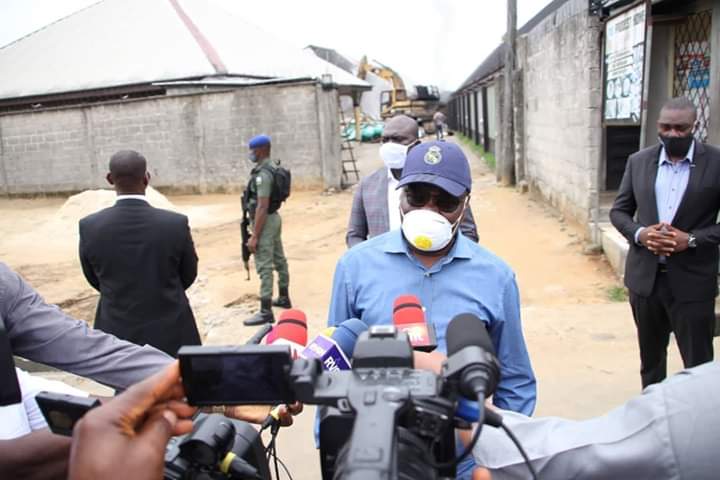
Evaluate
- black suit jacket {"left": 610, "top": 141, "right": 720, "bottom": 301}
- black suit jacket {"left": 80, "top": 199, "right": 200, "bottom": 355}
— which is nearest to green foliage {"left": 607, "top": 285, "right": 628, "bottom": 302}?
black suit jacket {"left": 610, "top": 141, "right": 720, "bottom": 301}

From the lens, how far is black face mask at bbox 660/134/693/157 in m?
3.41

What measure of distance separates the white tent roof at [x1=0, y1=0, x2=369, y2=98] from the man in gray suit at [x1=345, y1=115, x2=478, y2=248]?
1596 cm

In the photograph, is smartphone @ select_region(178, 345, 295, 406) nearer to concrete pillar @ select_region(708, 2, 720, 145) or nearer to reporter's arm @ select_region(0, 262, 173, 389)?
reporter's arm @ select_region(0, 262, 173, 389)

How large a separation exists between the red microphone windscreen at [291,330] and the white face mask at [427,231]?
571 millimetres

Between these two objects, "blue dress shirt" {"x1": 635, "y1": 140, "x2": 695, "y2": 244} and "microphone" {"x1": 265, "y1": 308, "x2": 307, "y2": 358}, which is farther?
"blue dress shirt" {"x1": 635, "y1": 140, "x2": 695, "y2": 244}

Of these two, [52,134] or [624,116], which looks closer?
[624,116]

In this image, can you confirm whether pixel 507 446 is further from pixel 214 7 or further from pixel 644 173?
pixel 214 7

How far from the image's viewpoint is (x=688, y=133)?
3.40 meters

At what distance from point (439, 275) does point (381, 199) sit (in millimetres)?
1917

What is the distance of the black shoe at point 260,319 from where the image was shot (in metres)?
6.07

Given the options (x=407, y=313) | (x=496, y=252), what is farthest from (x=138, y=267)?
(x=496, y=252)

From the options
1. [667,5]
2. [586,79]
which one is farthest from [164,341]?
[586,79]

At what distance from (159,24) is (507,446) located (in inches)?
1006

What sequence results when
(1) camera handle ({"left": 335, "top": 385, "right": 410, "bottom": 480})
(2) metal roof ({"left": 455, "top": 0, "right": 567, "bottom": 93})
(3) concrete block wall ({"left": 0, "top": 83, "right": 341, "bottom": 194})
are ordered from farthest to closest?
(3) concrete block wall ({"left": 0, "top": 83, "right": 341, "bottom": 194}), (2) metal roof ({"left": 455, "top": 0, "right": 567, "bottom": 93}), (1) camera handle ({"left": 335, "top": 385, "right": 410, "bottom": 480})
